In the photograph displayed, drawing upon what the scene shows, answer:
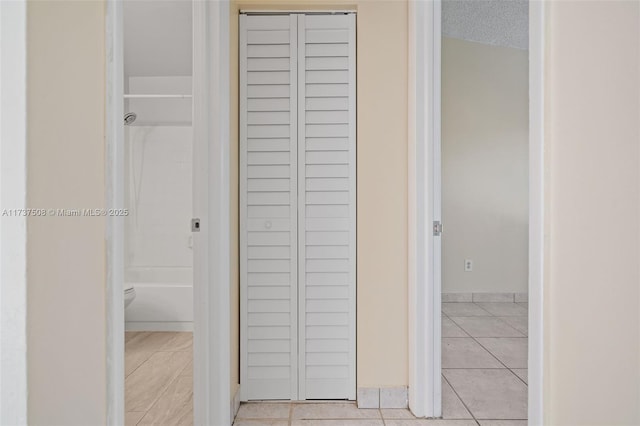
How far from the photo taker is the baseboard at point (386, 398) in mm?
2068

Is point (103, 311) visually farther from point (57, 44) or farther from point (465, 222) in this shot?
point (465, 222)

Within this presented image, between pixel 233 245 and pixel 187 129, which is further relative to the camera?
pixel 187 129

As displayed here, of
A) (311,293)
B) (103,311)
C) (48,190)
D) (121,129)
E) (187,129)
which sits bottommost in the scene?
(311,293)

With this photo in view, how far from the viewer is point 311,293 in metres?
2.15

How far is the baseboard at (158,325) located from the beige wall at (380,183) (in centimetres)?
146

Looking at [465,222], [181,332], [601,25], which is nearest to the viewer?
[601,25]

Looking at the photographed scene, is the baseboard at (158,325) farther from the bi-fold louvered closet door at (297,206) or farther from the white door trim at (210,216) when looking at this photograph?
the white door trim at (210,216)

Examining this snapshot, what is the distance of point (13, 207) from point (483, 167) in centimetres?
421

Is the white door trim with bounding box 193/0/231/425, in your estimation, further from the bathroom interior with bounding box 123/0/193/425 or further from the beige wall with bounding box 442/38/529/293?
the beige wall with bounding box 442/38/529/293

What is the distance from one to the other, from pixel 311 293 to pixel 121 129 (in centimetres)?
151

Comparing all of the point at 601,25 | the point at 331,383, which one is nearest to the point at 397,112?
the point at 601,25

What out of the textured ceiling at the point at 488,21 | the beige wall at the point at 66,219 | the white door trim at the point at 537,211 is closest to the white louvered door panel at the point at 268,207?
the white door trim at the point at 537,211

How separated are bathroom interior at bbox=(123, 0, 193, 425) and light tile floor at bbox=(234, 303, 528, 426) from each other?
3.98ft

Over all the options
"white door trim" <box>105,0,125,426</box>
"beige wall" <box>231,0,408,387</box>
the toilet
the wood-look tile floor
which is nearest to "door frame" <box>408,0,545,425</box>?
"beige wall" <box>231,0,408,387</box>
